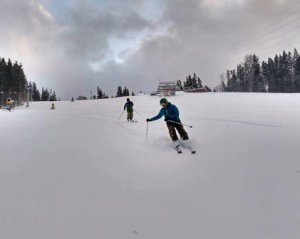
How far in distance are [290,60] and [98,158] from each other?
11901 centimetres

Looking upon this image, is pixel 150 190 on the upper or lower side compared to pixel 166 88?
lower

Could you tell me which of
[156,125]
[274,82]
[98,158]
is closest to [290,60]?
[274,82]

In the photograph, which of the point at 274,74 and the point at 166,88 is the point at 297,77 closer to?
the point at 274,74

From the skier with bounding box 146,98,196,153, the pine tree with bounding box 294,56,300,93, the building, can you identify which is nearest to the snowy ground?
the skier with bounding box 146,98,196,153

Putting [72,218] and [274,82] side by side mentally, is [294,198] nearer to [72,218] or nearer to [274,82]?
[72,218]

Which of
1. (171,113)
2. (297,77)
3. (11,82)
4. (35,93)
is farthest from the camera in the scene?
(35,93)

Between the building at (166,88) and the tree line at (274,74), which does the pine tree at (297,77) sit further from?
the building at (166,88)

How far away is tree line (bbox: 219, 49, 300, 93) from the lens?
109 metres

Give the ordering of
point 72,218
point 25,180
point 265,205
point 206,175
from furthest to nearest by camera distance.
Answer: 1. point 206,175
2. point 25,180
3. point 265,205
4. point 72,218

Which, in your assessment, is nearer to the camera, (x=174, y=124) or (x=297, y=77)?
(x=174, y=124)

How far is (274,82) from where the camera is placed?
11294 centimetres

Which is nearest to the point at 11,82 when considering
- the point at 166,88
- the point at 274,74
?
the point at 166,88

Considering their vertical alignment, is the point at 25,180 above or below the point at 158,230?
above

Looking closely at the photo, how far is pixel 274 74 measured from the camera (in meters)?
114
